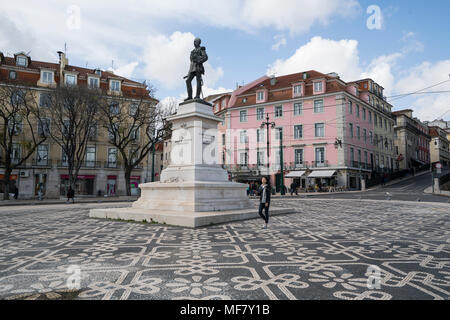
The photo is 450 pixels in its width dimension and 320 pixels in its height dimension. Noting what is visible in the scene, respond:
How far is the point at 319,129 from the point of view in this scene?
129 feet

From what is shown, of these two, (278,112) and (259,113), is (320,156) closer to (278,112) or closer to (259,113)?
(278,112)

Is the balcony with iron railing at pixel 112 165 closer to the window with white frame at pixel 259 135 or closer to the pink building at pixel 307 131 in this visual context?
the pink building at pixel 307 131

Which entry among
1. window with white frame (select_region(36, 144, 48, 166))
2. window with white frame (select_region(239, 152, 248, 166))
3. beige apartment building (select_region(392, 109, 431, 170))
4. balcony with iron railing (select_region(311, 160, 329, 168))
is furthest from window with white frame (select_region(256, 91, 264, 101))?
window with white frame (select_region(36, 144, 48, 166))

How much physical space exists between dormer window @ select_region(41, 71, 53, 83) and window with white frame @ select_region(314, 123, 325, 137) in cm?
3446

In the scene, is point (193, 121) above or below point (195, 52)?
below

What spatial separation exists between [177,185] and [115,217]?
2352 mm

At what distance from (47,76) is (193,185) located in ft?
119

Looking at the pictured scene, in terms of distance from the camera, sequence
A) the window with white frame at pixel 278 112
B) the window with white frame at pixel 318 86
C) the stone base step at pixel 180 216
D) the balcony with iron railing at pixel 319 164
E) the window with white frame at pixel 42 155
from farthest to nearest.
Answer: the window with white frame at pixel 278 112 < the window with white frame at pixel 318 86 < the balcony with iron railing at pixel 319 164 < the window with white frame at pixel 42 155 < the stone base step at pixel 180 216

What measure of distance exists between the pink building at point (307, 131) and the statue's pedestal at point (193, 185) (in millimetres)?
22394

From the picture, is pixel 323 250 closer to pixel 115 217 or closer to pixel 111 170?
pixel 115 217

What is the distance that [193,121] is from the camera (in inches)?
465

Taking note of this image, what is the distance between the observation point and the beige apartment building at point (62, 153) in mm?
35594

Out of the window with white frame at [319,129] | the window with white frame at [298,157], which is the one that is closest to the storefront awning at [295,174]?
the window with white frame at [298,157]
